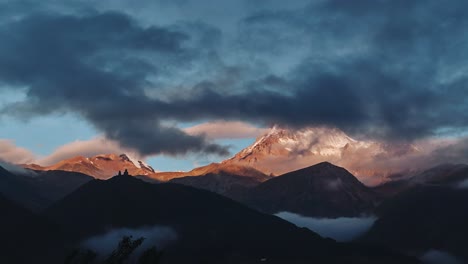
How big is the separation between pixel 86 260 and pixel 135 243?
38.6 feet

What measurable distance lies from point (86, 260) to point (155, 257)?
51.9ft

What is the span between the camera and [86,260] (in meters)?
151

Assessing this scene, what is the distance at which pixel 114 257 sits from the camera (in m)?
142

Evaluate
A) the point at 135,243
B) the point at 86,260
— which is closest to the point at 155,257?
the point at 135,243

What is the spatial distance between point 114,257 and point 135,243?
6889 millimetres

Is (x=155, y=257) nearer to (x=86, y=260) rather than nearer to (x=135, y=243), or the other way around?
(x=135, y=243)

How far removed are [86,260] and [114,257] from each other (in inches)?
463

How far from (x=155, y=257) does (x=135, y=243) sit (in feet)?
17.5

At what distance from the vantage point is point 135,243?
14800 cm

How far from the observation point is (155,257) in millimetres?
146000
